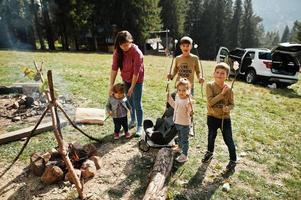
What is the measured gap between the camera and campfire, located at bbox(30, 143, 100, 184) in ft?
14.3

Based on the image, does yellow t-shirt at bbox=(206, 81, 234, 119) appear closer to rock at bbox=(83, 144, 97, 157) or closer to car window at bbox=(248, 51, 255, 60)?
rock at bbox=(83, 144, 97, 157)

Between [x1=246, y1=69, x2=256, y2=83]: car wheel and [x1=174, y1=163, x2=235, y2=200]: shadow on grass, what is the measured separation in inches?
392

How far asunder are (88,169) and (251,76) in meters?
11.5

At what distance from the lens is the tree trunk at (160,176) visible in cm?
387

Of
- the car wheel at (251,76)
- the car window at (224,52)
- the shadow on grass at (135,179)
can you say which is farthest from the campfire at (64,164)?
the car window at (224,52)

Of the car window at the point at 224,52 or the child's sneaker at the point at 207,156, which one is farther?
the car window at the point at 224,52

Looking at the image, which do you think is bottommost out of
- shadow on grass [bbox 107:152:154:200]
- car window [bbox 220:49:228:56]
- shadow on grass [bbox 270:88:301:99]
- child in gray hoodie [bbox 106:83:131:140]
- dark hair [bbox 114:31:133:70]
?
shadow on grass [bbox 270:88:301:99]

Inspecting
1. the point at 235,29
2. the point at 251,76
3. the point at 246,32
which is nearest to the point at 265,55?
the point at 251,76

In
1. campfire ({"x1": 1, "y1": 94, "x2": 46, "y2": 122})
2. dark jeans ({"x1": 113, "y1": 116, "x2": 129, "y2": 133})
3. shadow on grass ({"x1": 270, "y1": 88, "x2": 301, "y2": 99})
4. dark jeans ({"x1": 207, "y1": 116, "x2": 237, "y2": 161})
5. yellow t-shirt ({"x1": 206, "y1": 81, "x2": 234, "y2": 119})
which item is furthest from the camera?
shadow on grass ({"x1": 270, "y1": 88, "x2": 301, "y2": 99})

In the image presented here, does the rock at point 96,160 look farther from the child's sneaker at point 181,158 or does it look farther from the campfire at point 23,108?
the campfire at point 23,108

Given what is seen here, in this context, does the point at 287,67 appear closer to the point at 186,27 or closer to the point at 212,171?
the point at 212,171

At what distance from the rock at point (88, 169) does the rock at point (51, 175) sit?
349mm

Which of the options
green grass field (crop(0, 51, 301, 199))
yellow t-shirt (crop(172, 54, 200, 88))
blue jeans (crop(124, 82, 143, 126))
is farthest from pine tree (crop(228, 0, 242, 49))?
blue jeans (crop(124, 82, 143, 126))

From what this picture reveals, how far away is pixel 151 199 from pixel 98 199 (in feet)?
2.79
